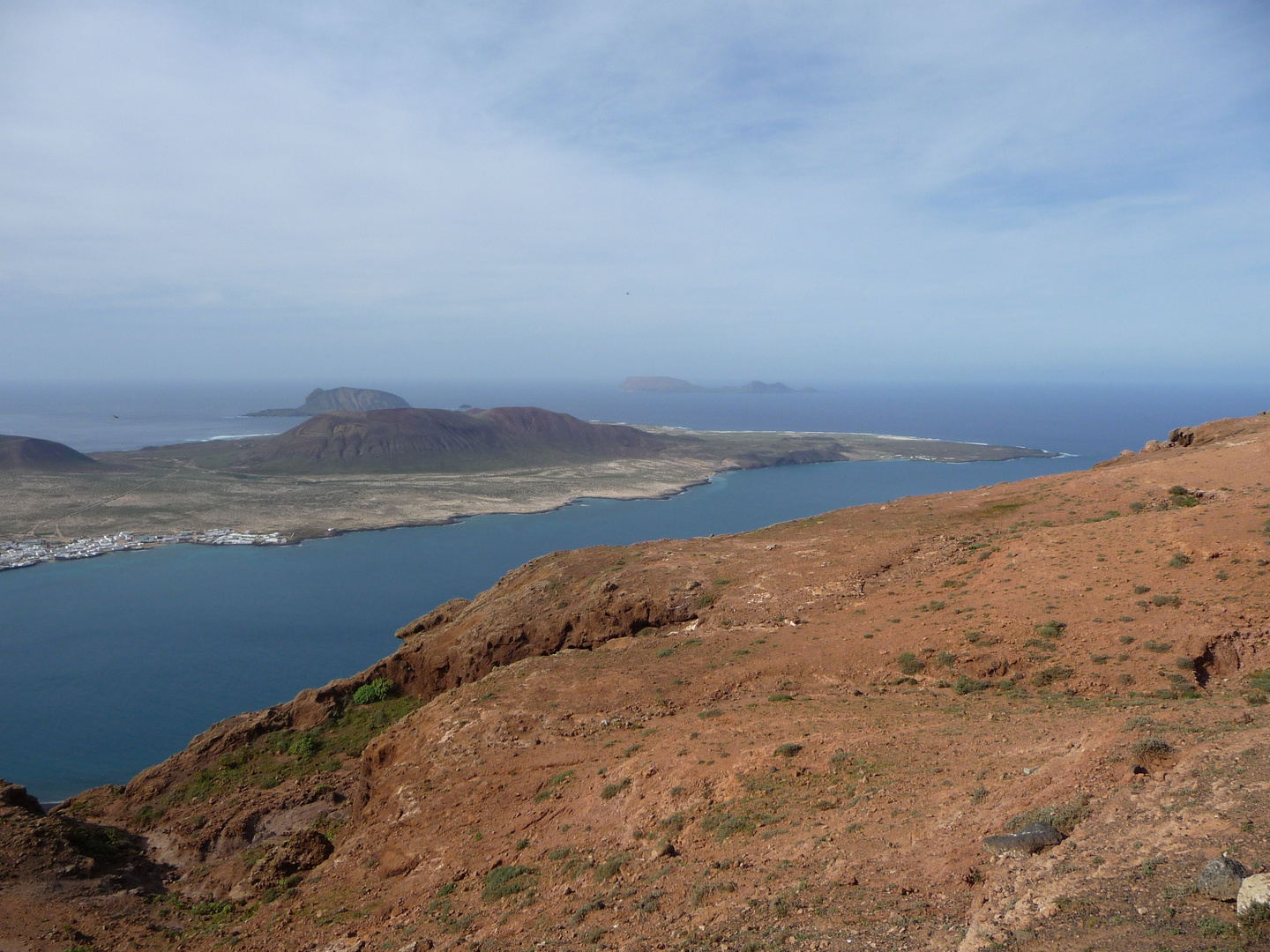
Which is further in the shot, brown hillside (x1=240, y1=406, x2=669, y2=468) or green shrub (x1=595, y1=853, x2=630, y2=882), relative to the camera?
brown hillside (x1=240, y1=406, x2=669, y2=468)

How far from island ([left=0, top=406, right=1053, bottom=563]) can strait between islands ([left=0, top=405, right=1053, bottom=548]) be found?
0.32 metres

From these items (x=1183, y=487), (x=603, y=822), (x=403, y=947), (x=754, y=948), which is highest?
(x=1183, y=487)

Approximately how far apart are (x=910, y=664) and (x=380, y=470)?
11541 centimetres

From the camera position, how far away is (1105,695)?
45.2 feet

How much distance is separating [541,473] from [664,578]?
9807 cm

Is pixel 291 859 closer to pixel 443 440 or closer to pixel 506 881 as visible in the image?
pixel 506 881

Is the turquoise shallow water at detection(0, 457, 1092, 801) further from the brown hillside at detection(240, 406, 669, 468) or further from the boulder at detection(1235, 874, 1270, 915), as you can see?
the brown hillside at detection(240, 406, 669, 468)

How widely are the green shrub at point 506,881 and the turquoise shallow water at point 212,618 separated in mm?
28980

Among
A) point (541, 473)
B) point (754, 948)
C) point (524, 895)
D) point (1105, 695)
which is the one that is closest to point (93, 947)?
point (524, 895)

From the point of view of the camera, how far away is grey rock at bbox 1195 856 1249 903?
6.18 meters

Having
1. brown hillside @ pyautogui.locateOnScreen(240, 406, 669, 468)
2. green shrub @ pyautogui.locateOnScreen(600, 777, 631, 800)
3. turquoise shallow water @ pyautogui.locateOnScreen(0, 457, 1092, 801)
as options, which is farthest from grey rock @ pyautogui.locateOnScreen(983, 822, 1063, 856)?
brown hillside @ pyautogui.locateOnScreen(240, 406, 669, 468)

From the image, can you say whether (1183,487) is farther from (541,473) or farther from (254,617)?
(541,473)

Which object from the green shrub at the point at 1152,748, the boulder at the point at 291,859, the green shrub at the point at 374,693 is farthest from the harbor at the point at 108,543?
the green shrub at the point at 1152,748

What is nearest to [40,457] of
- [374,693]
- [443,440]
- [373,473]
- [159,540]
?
[373,473]
